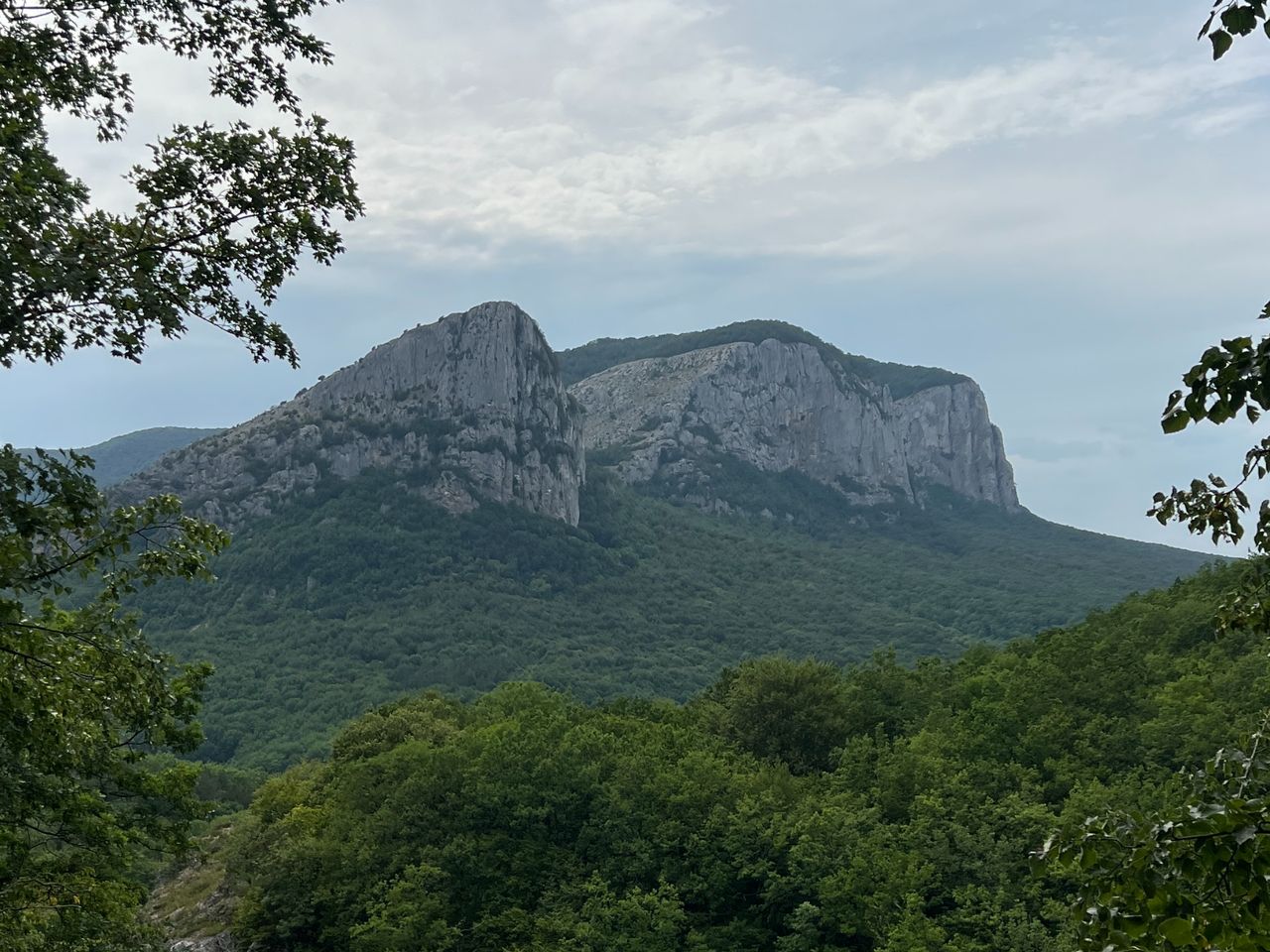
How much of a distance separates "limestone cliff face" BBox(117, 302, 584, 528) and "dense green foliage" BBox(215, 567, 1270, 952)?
11813 cm

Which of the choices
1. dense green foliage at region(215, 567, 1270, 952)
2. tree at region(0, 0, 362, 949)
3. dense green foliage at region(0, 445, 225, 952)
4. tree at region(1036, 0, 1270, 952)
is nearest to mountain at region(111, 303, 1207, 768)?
dense green foliage at region(215, 567, 1270, 952)

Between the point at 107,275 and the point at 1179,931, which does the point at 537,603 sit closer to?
the point at 107,275

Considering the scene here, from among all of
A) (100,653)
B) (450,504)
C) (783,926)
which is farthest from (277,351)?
(450,504)

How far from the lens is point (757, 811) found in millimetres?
28734

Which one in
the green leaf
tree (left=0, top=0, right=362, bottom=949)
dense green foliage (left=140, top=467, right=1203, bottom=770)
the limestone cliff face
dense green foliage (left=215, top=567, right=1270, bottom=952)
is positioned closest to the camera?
the green leaf

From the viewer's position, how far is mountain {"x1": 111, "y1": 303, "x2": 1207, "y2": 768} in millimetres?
111562

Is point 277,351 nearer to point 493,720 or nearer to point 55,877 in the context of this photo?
point 55,877

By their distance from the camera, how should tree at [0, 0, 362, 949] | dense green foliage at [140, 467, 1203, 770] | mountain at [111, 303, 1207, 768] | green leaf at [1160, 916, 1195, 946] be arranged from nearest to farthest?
1. green leaf at [1160, 916, 1195, 946]
2. tree at [0, 0, 362, 949]
3. dense green foliage at [140, 467, 1203, 770]
4. mountain at [111, 303, 1207, 768]

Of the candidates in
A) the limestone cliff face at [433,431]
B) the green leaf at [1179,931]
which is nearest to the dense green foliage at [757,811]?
the green leaf at [1179,931]

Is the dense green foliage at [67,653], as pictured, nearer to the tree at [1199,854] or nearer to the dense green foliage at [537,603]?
the tree at [1199,854]

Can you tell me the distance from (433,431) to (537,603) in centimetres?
4174

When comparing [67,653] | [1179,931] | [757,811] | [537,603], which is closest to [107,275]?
[67,653]

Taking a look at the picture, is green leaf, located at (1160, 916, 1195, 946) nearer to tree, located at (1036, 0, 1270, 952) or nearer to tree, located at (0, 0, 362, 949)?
tree, located at (1036, 0, 1270, 952)

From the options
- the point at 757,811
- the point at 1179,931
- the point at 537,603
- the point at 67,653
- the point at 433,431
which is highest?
the point at 433,431
